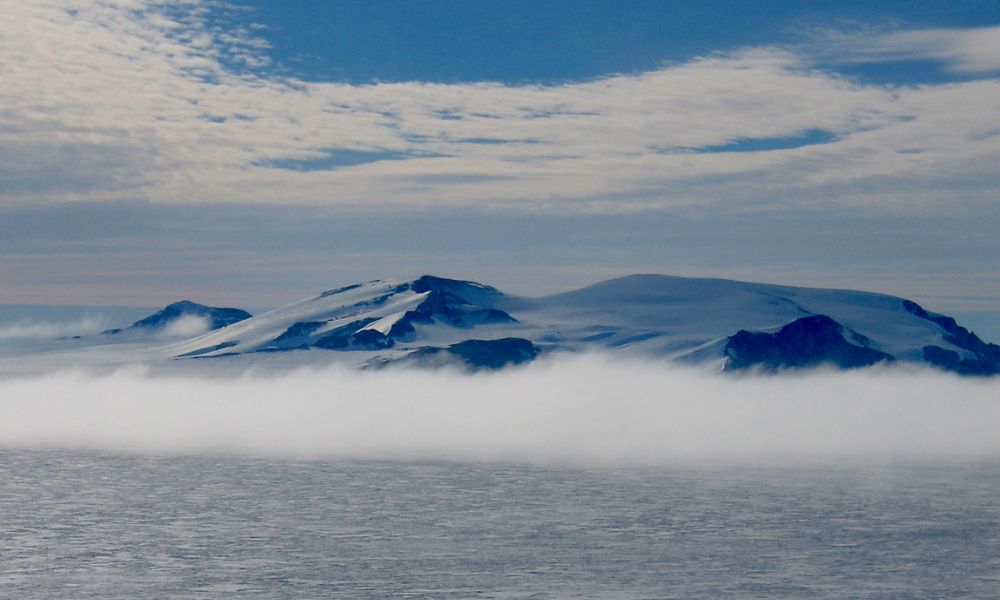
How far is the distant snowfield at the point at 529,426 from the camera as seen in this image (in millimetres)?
94812

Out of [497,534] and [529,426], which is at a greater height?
[529,426]

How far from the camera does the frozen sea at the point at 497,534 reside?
120ft

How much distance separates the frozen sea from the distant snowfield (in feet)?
61.4

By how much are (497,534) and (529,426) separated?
90225 millimetres

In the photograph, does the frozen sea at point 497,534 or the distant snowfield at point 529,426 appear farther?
the distant snowfield at point 529,426

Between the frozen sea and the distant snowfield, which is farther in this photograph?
the distant snowfield

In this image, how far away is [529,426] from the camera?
5374 inches

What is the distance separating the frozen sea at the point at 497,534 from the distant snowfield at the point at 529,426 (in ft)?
61.4

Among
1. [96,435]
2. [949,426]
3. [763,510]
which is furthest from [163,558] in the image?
[949,426]

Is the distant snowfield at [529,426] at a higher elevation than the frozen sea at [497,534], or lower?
higher

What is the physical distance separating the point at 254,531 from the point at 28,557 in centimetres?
884

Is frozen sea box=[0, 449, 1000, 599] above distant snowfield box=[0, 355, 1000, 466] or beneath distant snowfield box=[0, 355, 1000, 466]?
beneath

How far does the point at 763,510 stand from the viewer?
54.6m

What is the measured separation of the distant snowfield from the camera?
311ft
